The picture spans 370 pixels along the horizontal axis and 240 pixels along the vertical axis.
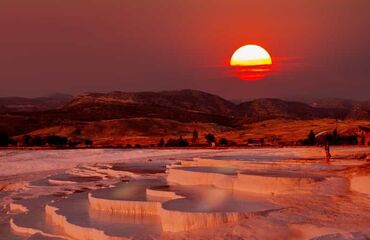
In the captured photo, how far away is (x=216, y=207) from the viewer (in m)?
11.5

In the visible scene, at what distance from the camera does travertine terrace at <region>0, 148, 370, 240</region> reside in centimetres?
955

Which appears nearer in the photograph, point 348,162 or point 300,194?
point 300,194

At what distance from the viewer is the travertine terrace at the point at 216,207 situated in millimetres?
9547

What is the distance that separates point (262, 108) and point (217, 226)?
13104 centimetres

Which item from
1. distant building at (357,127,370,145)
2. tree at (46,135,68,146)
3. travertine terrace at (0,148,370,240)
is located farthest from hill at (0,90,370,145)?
travertine terrace at (0,148,370,240)

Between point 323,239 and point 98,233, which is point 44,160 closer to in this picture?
point 98,233

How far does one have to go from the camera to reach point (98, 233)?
1063cm

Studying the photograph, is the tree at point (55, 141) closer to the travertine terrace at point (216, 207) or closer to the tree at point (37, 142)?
the tree at point (37, 142)

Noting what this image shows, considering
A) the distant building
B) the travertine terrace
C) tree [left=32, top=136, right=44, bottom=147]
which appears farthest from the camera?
tree [left=32, top=136, right=44, bottom=147]

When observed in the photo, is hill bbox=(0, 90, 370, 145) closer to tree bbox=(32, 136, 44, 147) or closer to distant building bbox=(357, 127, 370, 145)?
tree bbox=(32, 136, 44, 147)

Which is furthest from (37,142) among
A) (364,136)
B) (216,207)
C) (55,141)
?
(216,207)

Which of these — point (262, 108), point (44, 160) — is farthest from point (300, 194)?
point (262, 108)

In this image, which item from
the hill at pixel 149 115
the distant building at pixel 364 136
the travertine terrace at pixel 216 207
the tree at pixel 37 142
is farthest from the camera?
the hill at pixel 149 115

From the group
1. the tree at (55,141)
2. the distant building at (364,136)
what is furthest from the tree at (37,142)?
the distant building at (364,136)
